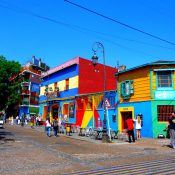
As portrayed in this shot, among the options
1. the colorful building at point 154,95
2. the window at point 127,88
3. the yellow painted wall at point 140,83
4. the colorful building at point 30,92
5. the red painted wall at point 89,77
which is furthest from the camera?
the colorful building at point 30,92

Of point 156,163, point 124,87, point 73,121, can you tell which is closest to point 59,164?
point 156,163

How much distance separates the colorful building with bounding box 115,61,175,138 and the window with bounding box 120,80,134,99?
0.28m

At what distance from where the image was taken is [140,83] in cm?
2297

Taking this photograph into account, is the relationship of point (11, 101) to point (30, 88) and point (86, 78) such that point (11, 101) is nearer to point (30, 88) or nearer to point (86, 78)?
point (86, 78)

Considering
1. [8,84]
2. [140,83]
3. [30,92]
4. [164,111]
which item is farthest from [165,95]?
[30,92]

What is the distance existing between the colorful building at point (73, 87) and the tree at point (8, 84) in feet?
36.7

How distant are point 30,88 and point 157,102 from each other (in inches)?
1621

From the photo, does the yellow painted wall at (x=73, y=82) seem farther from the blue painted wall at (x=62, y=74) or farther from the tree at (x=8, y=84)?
the tree at (x=8, y=84)

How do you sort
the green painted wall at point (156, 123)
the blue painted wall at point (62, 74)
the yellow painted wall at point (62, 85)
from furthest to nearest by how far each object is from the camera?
the yellow painted wall at point (62, 85) → the blue painted wall at point (62, 74) → the green painted wall at point (156, 123)

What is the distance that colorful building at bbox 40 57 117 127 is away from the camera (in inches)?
1235

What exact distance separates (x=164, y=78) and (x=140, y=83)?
1871 millimetres

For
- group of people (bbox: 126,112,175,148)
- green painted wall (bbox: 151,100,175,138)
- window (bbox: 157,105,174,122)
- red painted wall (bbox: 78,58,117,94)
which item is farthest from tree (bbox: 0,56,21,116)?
red painted wall (bbox: 78,58,117,94)

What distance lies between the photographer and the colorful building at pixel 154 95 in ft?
70.8

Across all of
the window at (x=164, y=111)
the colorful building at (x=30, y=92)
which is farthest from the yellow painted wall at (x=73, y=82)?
the colorful building at (x=30, y=92)
